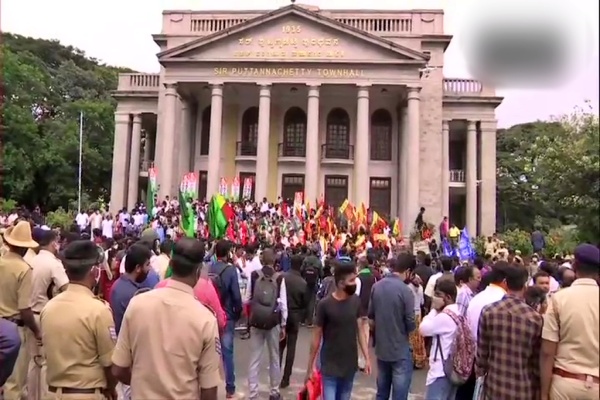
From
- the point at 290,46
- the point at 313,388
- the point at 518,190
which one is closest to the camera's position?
the point at 313,388

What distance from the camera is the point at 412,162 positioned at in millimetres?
29297

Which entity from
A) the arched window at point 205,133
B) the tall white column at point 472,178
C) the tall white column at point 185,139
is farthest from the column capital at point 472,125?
the tall white column at point 185,139


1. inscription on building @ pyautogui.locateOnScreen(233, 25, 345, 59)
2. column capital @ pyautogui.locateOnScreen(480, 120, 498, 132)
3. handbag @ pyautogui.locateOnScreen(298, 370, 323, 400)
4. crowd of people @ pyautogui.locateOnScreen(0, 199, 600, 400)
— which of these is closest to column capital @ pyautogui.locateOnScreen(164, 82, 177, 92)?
inscription on building @ pyautogui.locateOnScreen(233, 25, 345, 59)

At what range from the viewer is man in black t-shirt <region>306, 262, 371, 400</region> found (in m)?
5.83

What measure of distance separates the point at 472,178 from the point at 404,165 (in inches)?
186

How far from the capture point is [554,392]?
4.02 m

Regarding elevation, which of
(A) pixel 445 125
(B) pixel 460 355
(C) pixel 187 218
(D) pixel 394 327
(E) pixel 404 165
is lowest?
(B) pixel 460 355

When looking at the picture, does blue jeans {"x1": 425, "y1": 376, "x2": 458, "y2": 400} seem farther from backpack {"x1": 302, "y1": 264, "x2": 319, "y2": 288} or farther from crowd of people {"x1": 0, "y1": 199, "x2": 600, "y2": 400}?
backpack {"x1": 302, "y1": 264, "x2": 319, "y2": 288}

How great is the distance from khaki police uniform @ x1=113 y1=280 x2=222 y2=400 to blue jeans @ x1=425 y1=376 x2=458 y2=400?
2.70m

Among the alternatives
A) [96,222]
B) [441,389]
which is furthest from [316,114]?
[441,389]

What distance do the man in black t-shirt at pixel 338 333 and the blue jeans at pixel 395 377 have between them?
1.93ft

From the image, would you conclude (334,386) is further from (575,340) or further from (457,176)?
(457,176)

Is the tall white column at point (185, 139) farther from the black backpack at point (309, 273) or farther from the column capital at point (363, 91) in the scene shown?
the black backpack at point (309, 273)

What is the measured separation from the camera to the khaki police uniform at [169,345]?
3500mm
